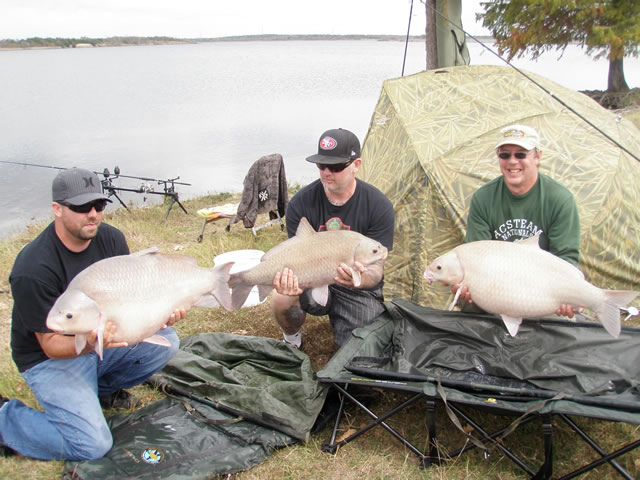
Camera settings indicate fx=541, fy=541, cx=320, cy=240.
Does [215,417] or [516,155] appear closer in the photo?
[215,417]

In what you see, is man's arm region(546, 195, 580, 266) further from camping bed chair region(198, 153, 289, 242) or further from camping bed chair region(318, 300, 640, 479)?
→ camping bed chair region(198, 153, 289, 242)

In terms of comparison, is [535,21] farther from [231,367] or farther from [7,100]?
[7,100]

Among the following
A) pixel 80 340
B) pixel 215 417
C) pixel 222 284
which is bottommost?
pixel 215 417

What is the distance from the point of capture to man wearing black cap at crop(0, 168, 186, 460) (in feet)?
7.99

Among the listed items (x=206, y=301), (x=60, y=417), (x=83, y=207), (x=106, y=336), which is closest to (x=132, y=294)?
(x=106, y=336)

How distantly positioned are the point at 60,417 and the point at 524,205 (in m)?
2.60

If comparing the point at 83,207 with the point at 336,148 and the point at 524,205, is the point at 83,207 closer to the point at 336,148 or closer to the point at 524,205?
the point at 336,148

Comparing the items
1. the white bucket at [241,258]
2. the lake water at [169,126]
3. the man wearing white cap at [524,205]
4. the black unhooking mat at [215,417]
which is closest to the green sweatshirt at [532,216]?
the man wearing white cap at [524,205]

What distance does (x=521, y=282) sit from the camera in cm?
250

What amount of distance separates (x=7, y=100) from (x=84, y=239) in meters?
28.2

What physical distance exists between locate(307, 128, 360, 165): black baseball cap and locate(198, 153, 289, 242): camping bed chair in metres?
3.50

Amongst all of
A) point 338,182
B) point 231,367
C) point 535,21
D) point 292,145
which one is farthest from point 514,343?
point 292,145

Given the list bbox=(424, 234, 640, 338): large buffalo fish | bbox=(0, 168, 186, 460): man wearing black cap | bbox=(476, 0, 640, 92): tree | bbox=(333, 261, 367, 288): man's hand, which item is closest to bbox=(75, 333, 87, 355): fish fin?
bbox=(0, 168, 186, 460): man wearing black cap

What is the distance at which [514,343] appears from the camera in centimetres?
285
